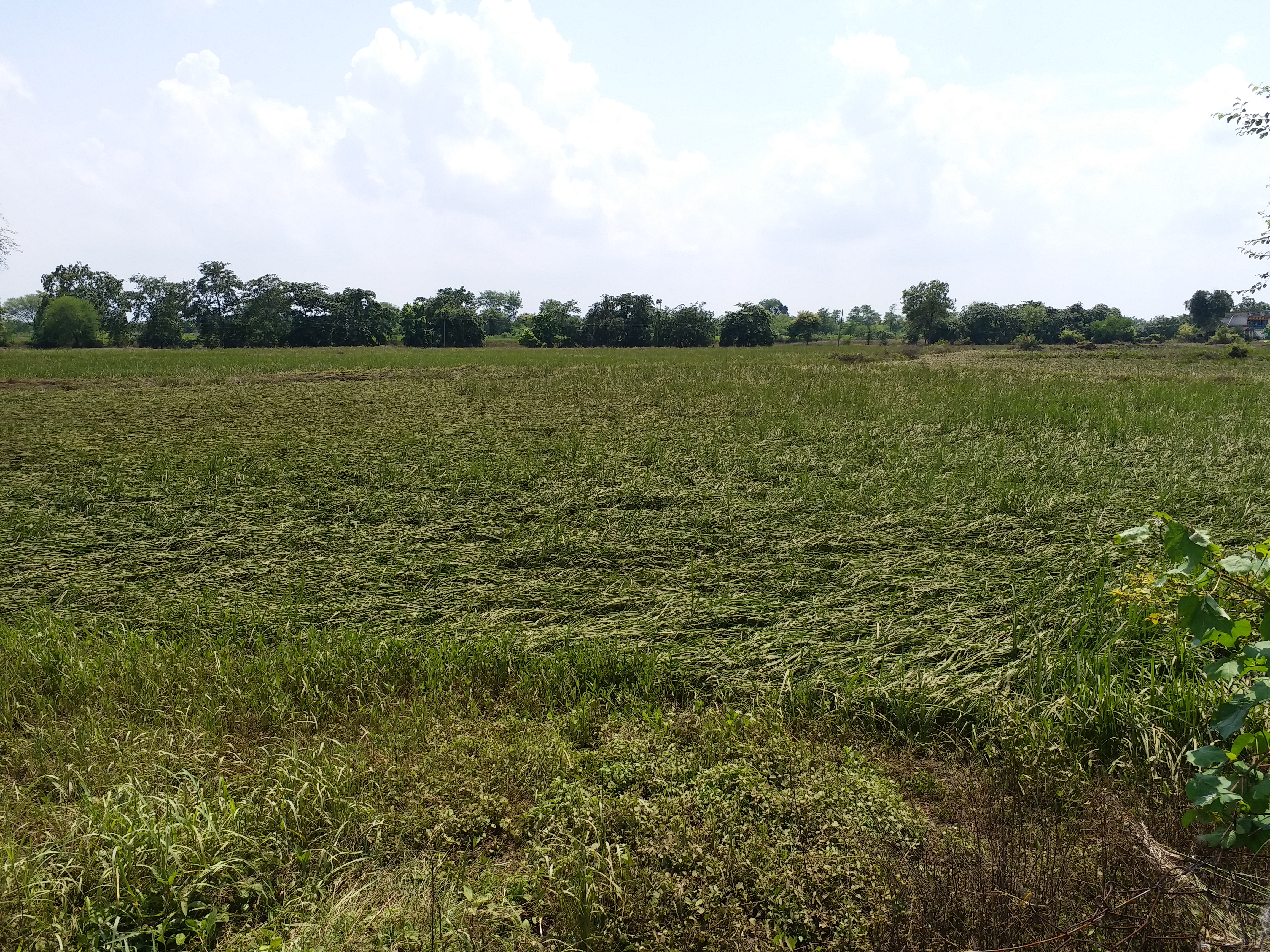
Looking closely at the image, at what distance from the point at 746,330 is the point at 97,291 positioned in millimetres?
66163

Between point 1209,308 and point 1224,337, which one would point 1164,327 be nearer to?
point 1209,308

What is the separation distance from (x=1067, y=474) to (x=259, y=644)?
7.45 meters

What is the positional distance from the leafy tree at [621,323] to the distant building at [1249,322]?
63.8 metres

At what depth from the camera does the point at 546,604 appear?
13.5ft

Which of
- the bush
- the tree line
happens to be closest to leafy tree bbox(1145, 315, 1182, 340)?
the tree line

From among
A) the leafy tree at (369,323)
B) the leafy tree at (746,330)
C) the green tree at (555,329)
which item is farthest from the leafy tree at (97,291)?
the leafy tree at (746,330)

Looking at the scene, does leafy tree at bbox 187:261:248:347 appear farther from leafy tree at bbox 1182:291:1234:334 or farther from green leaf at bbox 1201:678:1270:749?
leafy tree at bbox 1182:291:1234:334

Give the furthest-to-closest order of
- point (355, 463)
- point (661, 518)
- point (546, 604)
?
point (355, 463), point (661, 518), point (546, 604)

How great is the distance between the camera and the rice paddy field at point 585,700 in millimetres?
1870

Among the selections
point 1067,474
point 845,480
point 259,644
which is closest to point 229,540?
point 259,644

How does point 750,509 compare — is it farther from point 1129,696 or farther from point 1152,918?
point 1152,918

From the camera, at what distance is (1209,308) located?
8550cm

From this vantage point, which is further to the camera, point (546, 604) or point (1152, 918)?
point (546, 604)

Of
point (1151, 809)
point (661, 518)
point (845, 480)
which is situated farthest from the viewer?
point (845, 480)
